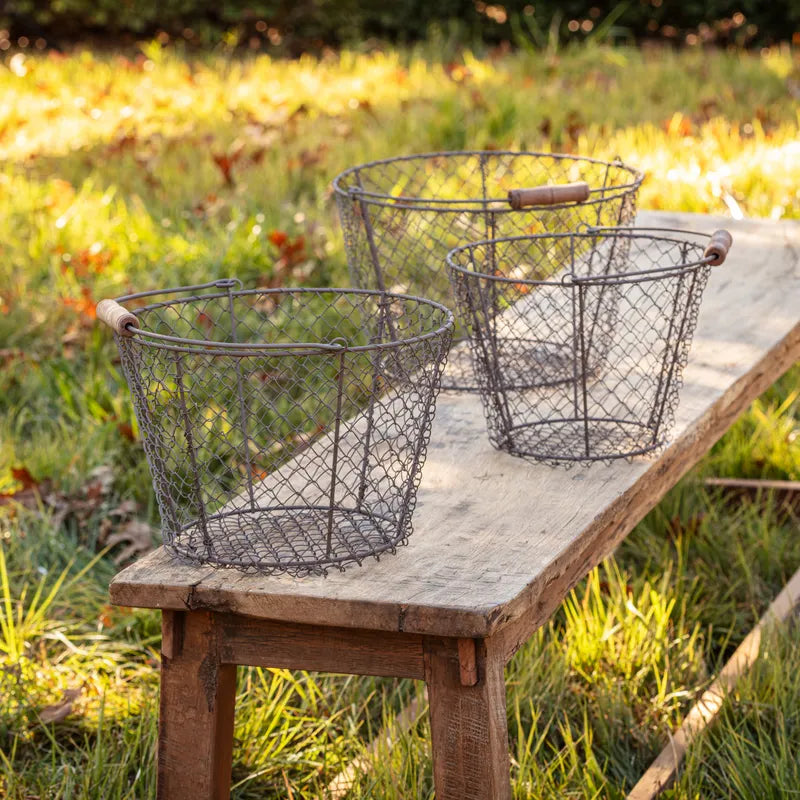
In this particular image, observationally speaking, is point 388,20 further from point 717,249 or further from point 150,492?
point 717,249

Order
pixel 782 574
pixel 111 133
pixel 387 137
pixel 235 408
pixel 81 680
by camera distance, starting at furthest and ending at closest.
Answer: pixel 111 133
pixel 387 137
pixel 235 408
pixel 782 574
pixel 81 680

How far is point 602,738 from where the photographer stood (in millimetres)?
2170

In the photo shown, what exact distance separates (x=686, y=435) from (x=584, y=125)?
375 centimetres

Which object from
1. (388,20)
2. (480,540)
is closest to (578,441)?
(480,540)

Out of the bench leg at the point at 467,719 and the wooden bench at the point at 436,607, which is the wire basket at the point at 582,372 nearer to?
the wooden bench at the point at 436,607

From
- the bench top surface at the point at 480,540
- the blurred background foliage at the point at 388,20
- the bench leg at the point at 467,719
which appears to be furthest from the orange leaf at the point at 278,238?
the blurred background foliage at the point at 388,20

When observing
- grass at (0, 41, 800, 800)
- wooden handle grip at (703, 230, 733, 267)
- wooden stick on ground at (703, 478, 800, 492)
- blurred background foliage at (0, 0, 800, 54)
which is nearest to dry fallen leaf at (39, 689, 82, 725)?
grass at (0, 41, 800, 800)

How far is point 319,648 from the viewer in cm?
155

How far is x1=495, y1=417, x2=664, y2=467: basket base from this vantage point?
6.18 ft

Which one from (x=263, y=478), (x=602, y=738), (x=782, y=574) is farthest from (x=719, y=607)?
(x=263, y=478)

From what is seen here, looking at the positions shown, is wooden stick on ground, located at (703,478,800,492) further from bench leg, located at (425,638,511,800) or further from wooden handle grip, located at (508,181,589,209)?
bench leg, located at (425,638,511,800)

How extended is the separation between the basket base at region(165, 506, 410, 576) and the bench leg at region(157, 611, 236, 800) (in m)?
0.09

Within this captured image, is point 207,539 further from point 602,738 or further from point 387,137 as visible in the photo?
point 387,137

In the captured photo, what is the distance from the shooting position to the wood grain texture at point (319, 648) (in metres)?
1.52
